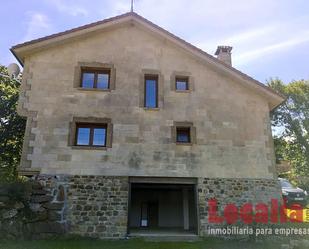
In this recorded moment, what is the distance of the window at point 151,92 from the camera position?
13305mm

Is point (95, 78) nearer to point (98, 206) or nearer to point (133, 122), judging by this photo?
point (133, 122)

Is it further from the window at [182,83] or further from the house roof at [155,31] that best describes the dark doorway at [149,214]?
the house roof at [155,31]

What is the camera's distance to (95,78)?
43.8 ft

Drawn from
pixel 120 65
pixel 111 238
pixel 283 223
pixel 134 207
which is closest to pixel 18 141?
pixel 134 207

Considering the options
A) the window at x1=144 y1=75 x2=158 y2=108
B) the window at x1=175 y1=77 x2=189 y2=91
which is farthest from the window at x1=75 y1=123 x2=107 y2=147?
the window at x1=175 y1=77 x2=189 y2=91

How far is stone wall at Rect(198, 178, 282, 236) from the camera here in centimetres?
1227

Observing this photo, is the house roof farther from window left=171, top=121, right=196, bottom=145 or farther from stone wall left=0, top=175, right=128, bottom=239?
stone wall left=0, top=175, right=128, bottom=239

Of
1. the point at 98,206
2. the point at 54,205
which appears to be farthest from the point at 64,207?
the point at 98,206

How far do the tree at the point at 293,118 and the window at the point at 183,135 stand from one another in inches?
841

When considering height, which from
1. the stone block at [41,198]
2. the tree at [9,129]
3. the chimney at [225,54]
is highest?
the chimney at [225,54]

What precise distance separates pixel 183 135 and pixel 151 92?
2.40 metres

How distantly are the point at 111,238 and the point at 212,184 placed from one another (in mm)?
4545

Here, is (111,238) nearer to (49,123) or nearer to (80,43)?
(49,123)

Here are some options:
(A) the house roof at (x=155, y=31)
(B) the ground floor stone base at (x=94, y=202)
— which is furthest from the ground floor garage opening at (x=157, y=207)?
(A) the house roof at (x=155, y=31)
